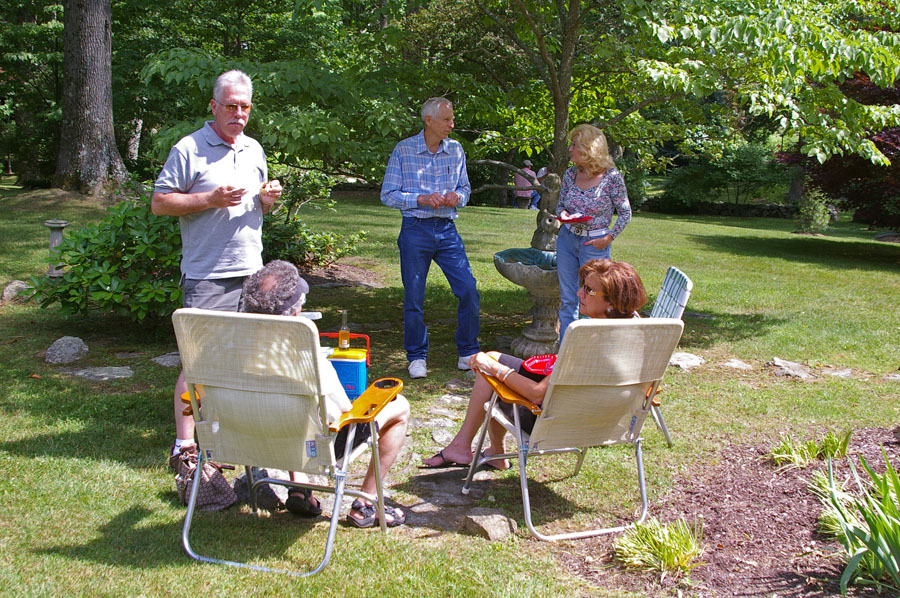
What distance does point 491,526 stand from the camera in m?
3.16

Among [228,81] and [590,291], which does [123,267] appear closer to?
[228,81]

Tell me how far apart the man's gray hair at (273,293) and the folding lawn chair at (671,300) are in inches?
74.9

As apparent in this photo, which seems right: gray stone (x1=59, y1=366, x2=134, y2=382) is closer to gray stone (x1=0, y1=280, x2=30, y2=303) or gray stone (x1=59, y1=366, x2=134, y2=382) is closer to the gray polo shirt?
the gray polo shirt

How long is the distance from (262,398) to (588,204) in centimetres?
313

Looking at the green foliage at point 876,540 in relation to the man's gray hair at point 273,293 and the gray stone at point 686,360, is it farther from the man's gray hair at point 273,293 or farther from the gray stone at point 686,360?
the gray stone at point 686,360

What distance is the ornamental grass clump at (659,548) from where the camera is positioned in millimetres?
2832

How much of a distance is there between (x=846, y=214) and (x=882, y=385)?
84.6 ft

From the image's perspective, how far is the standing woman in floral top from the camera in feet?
17.1

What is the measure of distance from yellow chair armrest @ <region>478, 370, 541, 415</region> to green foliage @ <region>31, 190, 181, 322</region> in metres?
3.36

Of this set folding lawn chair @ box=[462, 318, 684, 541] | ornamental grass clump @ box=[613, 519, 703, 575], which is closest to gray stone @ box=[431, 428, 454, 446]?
folding lawn chair @ box=[462, 318, 684, 541]

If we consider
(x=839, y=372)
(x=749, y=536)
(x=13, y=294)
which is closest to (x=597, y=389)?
(x=749, y=536)

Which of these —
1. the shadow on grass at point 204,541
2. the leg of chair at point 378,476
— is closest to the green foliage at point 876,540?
the leg of chair at point 378,476

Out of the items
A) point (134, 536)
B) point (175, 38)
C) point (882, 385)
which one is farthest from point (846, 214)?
point (134, 536)

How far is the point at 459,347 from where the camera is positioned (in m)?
5.71
